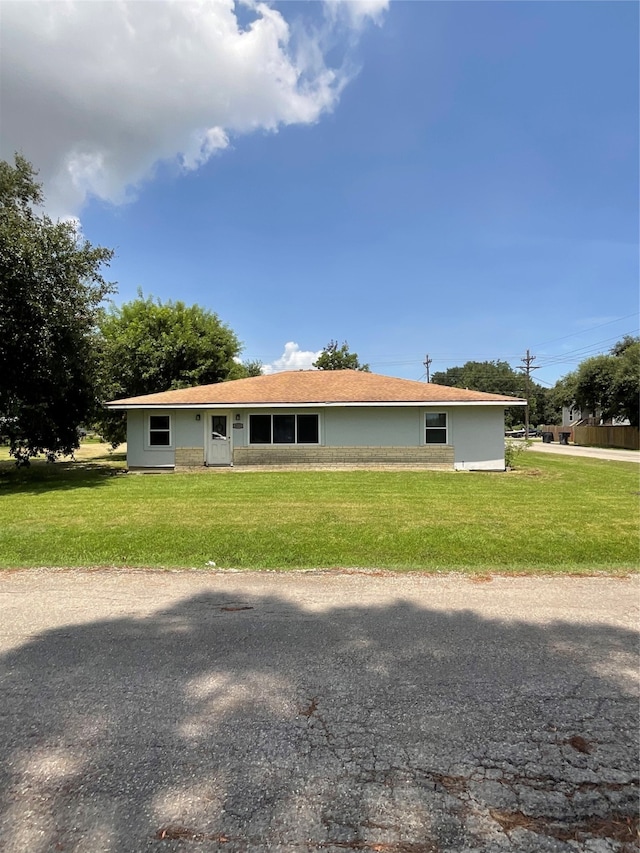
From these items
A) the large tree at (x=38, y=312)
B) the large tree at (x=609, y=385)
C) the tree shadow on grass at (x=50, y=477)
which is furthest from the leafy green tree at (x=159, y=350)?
the large tree at (x=609, y=385)

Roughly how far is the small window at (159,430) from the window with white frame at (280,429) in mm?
3047

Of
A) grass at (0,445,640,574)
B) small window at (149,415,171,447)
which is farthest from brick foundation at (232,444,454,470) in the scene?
grass at (0,445,640,574)

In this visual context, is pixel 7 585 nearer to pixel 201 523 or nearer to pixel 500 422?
pixel 201 523

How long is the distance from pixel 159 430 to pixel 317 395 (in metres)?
5.90

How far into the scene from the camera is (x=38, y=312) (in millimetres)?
13352

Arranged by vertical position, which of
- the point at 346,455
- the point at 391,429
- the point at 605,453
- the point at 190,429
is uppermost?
the point at 190,429

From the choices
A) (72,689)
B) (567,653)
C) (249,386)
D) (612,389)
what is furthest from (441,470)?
(612,389)

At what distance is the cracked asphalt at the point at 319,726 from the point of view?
2023 millimetres

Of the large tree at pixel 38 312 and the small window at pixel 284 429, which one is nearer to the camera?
the large tree at pixel 38 312

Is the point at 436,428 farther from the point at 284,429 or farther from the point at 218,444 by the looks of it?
the point at 218,444

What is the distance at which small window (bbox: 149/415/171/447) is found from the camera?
1823cm

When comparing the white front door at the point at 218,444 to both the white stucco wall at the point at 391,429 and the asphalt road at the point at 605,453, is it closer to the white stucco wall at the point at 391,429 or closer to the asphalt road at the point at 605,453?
the white stucco wall at the point at 391,429

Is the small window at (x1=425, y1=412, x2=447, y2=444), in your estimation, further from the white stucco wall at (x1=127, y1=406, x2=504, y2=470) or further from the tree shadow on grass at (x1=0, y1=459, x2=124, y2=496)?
the tree shadow on grass at (x1=0, y1=459, x2=124, y2=496)

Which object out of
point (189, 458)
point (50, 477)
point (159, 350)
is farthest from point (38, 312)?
point (159, 350)
